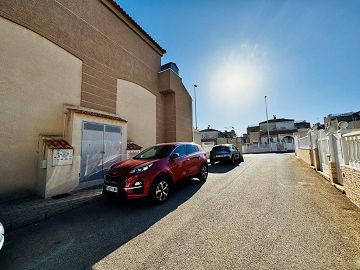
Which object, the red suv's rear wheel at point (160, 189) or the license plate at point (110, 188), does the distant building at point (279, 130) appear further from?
the license plate at point (110, 188)

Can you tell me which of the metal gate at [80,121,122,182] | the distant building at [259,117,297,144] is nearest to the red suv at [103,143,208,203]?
the metal gate at [80,121,122,182]

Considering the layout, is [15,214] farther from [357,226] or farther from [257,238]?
[357,226]

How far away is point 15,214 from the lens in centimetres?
471

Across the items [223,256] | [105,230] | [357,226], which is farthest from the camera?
[105,230]

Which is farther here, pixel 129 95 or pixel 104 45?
pixel 129 95

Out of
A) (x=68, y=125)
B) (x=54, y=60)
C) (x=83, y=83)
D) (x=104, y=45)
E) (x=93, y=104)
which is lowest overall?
(x=68, y=125)

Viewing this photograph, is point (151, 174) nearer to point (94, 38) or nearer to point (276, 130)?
point (94, 38)

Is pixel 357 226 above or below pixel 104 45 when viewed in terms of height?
Answer: below

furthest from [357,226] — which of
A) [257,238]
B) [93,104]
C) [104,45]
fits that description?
[104,45]

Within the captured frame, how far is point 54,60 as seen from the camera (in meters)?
7.53

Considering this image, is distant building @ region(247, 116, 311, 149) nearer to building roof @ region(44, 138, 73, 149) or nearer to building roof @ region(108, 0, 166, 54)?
building roof @ region(108, 0, 166, 54)

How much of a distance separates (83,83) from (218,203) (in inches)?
314

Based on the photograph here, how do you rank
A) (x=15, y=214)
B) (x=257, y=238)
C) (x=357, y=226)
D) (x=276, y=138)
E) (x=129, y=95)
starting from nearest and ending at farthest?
(x=257, y=238) → (x=357, y=226) → (x=15, y=214) → (x=129, y=95) → (x=276, y=138)

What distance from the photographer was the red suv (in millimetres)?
4941
